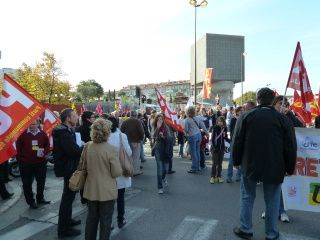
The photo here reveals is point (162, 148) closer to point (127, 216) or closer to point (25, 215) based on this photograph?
point (127, 216)

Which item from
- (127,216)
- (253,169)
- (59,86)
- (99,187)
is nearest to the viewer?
(99,187)

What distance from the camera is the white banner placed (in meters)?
5.33

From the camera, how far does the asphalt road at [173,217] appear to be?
5295 mm

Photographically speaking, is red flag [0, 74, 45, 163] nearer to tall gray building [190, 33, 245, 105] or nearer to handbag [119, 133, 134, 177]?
handbag [119, 133, 134, 177]

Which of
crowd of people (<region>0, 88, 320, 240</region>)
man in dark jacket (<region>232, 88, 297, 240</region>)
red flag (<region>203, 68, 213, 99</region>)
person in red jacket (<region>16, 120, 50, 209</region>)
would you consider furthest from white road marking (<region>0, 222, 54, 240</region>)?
red flag (<region>203, 68, 213, 99</region>)

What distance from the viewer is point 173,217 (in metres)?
6.09

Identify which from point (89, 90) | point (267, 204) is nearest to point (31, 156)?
point (267, 204)

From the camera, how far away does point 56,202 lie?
724cm

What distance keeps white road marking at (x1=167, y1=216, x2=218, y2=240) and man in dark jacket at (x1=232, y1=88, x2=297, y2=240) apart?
0.93 meters

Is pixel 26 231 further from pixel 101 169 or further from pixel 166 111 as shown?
pixel 166 111

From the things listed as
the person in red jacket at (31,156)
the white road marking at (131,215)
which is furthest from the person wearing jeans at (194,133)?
the person in red jacket at (31,156)

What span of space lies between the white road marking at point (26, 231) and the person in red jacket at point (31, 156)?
1025 millimetres

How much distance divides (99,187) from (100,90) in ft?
474

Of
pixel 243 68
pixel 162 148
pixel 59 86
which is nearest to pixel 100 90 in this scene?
pixel 243 68
